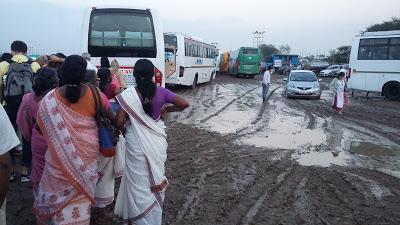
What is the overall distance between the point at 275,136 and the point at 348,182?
394 centimetres

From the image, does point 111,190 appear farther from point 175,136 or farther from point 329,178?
point 175,136

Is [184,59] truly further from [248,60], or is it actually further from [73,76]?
[73,76]

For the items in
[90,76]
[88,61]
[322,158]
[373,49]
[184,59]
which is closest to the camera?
[90,76]

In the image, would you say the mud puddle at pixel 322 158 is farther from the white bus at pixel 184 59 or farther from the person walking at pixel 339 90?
the white bus at pixel 184 59

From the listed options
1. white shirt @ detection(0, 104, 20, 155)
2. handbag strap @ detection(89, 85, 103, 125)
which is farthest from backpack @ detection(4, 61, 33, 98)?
white shirt @ detection(0, 104, 20, 155)

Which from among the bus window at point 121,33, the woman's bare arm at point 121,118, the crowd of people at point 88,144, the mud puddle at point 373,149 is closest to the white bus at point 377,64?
the mud puddle at point 373,149

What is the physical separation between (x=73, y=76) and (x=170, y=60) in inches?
669

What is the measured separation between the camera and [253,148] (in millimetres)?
8672

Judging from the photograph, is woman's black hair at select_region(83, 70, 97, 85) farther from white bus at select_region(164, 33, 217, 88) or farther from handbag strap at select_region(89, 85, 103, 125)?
white bus at select_region(164, 33, 217, 88)

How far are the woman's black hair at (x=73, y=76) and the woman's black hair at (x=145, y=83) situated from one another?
1.86 feet

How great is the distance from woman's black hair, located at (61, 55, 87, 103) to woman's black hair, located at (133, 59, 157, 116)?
22.4 inches

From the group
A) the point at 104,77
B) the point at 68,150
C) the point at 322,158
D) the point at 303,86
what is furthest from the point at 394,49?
the point at 68,150

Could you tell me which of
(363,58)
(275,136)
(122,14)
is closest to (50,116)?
(122,14)

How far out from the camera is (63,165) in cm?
331
